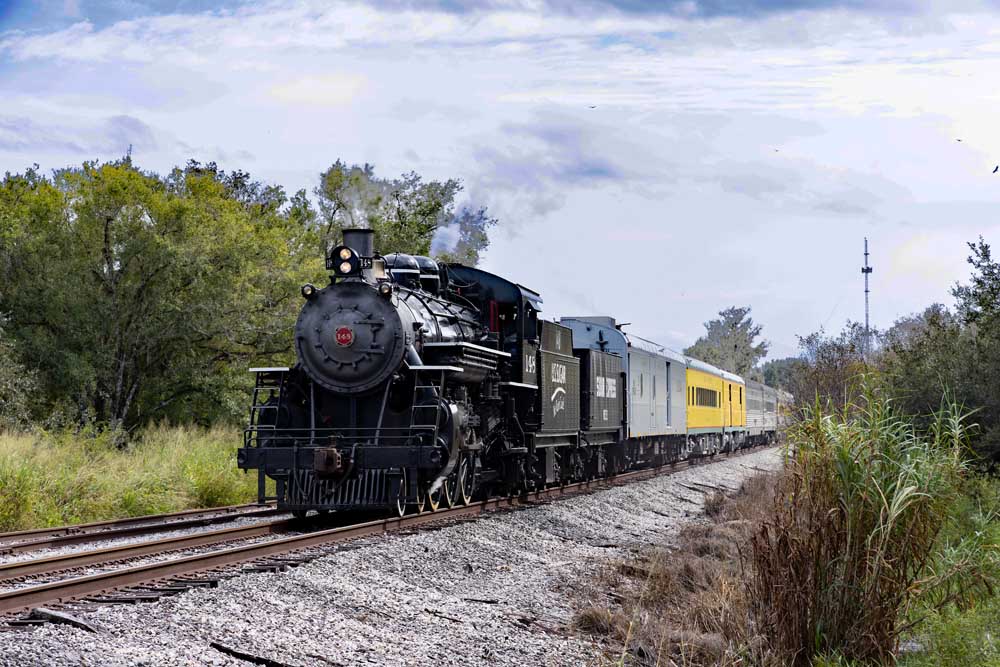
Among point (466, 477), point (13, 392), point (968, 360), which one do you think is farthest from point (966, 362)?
point (13, 392)

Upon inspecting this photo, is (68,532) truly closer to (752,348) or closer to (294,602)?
(294,602)

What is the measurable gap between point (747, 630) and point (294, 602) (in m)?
3.37

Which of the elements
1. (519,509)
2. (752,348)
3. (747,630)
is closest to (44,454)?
(519,509)

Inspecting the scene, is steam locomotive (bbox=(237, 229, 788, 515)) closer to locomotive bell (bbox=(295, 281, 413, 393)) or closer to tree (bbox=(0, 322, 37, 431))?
locomotive bell (bbox=(295, 281, 413, 393))

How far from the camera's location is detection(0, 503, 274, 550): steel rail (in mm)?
11827

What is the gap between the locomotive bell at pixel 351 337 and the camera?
44.5 feet

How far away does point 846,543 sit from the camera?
6875mm

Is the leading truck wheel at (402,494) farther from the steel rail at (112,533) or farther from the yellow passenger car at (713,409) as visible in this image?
the yellow passenger car at (713,409)

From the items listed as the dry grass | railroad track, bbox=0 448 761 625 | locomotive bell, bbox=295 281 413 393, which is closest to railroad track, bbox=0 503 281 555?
railroad track, bbox=0 448 761 625

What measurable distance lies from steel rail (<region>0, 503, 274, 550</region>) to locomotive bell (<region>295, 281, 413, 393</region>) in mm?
2559

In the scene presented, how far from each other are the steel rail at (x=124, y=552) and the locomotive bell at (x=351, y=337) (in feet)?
6.92

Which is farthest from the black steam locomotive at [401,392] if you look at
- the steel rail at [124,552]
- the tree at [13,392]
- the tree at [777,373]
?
the tree at [777,373]

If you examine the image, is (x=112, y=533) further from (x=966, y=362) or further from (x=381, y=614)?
(x=966, y=362)

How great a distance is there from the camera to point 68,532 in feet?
41.7
